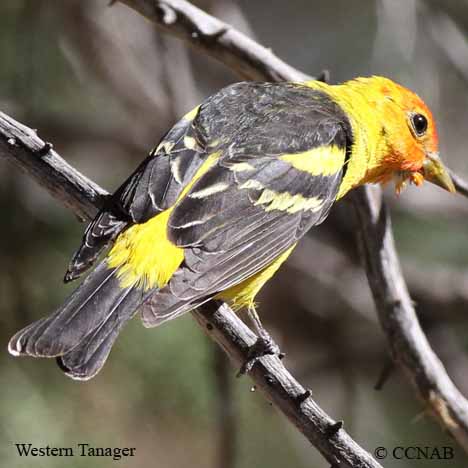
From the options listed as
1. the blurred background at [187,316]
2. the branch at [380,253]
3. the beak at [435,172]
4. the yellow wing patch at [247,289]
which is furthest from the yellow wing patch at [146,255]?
the beak at [435,172]

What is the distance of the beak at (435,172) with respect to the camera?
3.95 meters

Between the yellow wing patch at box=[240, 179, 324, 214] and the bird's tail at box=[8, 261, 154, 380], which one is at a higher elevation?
the yellow wing patch at box=[240, 179, 324, 214]

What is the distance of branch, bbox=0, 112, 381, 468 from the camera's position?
2.67 m

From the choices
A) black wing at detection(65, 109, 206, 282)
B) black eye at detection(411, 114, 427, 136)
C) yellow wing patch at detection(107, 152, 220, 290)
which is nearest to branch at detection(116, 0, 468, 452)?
black eye at detection(411, 114, 427, 136)

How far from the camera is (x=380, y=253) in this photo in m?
3.58

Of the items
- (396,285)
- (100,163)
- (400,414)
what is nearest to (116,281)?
(396,285)

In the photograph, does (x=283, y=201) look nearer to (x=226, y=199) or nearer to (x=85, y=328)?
(x=226, y=199)

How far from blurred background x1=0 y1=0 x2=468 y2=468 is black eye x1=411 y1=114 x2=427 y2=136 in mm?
852

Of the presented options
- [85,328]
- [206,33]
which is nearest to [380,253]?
[206,33]

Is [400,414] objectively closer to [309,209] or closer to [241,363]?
[309,209]

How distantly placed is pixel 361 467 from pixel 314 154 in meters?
1.31

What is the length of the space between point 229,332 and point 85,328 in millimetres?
494

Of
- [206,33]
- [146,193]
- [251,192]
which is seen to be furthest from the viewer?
[206,33]

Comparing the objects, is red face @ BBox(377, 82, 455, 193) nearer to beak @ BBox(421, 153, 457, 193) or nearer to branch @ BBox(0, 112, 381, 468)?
beak @ BBox(421, 153, 457, 193)
